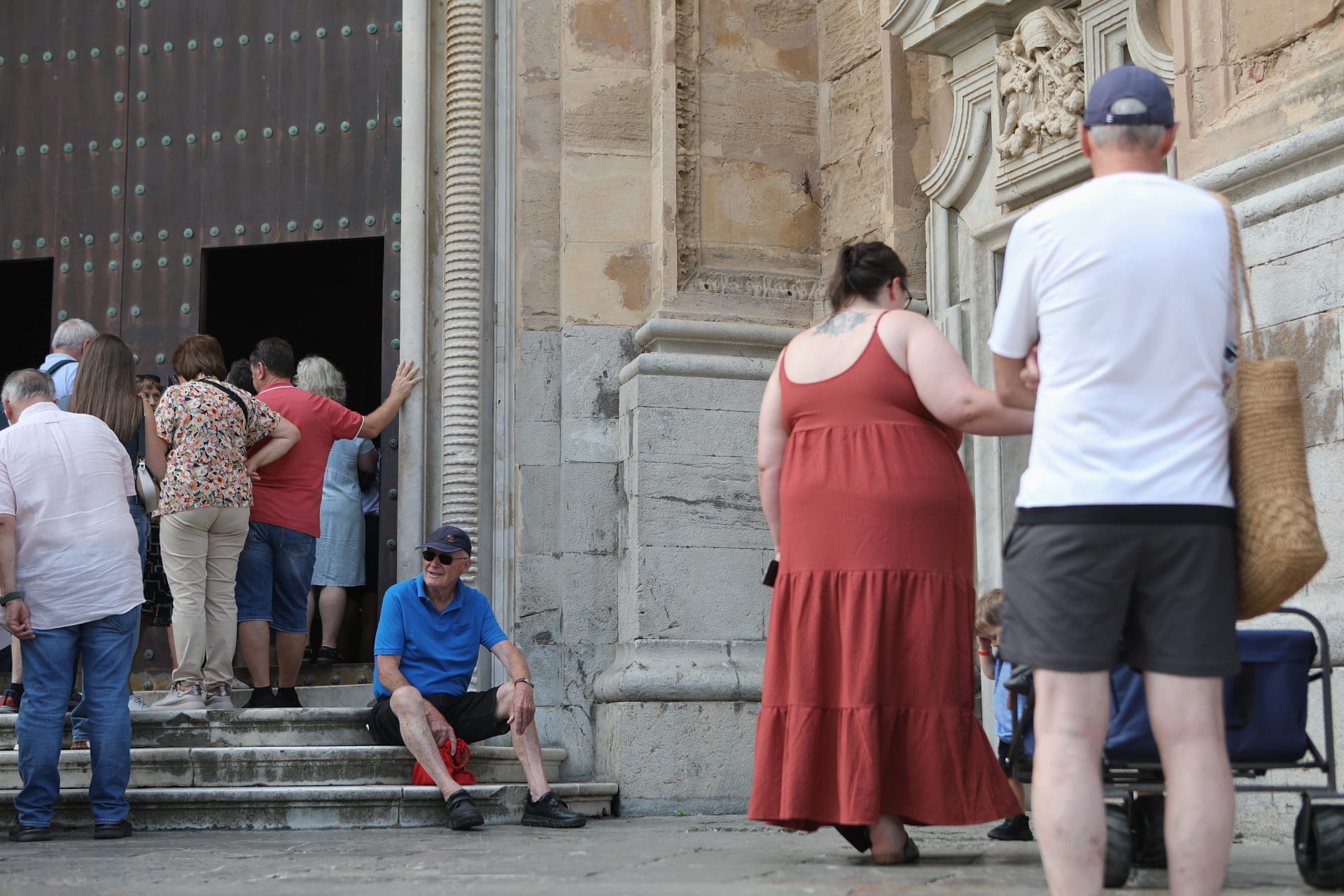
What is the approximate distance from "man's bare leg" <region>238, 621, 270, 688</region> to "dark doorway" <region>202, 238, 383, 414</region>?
5.45 metres

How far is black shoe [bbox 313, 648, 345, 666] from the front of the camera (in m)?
7.70

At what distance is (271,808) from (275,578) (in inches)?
52.9

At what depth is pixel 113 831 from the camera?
17.5 feet

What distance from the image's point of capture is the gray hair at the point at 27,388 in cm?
566

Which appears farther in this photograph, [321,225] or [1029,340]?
[321,225]

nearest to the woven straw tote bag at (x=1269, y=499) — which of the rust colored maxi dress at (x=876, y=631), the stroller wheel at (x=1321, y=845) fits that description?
the stroller wheel at (x=1321, y=845)

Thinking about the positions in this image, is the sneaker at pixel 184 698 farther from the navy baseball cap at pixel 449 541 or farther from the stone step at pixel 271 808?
the navy baseball cap at pixel 449 541

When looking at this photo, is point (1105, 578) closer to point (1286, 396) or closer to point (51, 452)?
point (1286, 396)

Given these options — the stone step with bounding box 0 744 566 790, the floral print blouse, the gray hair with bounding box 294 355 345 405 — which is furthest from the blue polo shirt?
the gray hair with bounding box 294 355 345 405

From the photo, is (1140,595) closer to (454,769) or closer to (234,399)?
(454,769)

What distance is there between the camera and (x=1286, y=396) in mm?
2863

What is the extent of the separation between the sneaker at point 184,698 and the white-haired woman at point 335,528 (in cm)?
118

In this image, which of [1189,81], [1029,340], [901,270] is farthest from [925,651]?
[1189,81]

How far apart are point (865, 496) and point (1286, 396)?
127 cm
